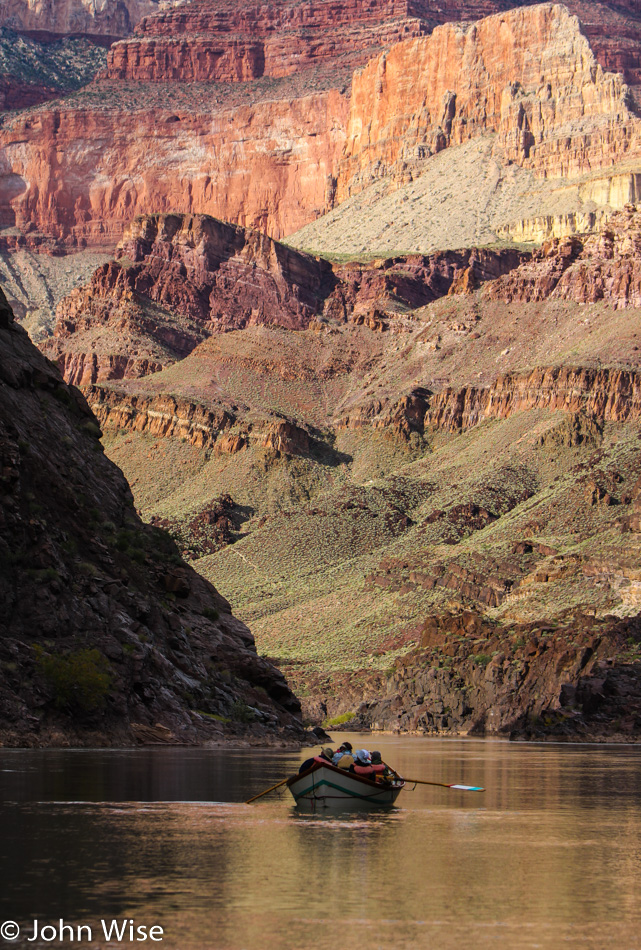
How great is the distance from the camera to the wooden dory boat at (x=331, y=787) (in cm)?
4853

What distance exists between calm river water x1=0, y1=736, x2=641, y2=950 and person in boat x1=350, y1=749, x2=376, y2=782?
1.69 meters

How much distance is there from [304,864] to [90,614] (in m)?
37.5

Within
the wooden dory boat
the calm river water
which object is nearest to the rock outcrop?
the calm river water

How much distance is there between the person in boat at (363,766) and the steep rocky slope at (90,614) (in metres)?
19.3

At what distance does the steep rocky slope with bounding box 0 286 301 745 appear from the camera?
6769cm

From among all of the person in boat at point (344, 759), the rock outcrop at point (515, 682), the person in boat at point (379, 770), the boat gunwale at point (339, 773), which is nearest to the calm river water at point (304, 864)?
the boat gunwale at point (339, 773)

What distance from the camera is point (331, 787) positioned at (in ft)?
161

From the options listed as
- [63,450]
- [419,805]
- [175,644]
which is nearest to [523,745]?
[175,644]

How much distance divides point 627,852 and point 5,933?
18.6m

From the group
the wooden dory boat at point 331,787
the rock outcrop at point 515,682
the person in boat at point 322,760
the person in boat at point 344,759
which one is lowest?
the rock outcrop at point 515,682

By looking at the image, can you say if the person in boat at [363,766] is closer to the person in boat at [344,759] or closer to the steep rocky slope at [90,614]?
the person in boat at [344,759]

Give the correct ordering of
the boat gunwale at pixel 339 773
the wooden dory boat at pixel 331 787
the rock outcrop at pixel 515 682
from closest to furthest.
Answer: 1. the boat gunwale at pixel 339 773
2. the wooden dory boat at pixel 331 787
3. the rock outcrop at pixel 515 682

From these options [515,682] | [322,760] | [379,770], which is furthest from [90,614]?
[515,682]

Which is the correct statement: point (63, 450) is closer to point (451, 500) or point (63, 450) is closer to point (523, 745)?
point (523, 745)
